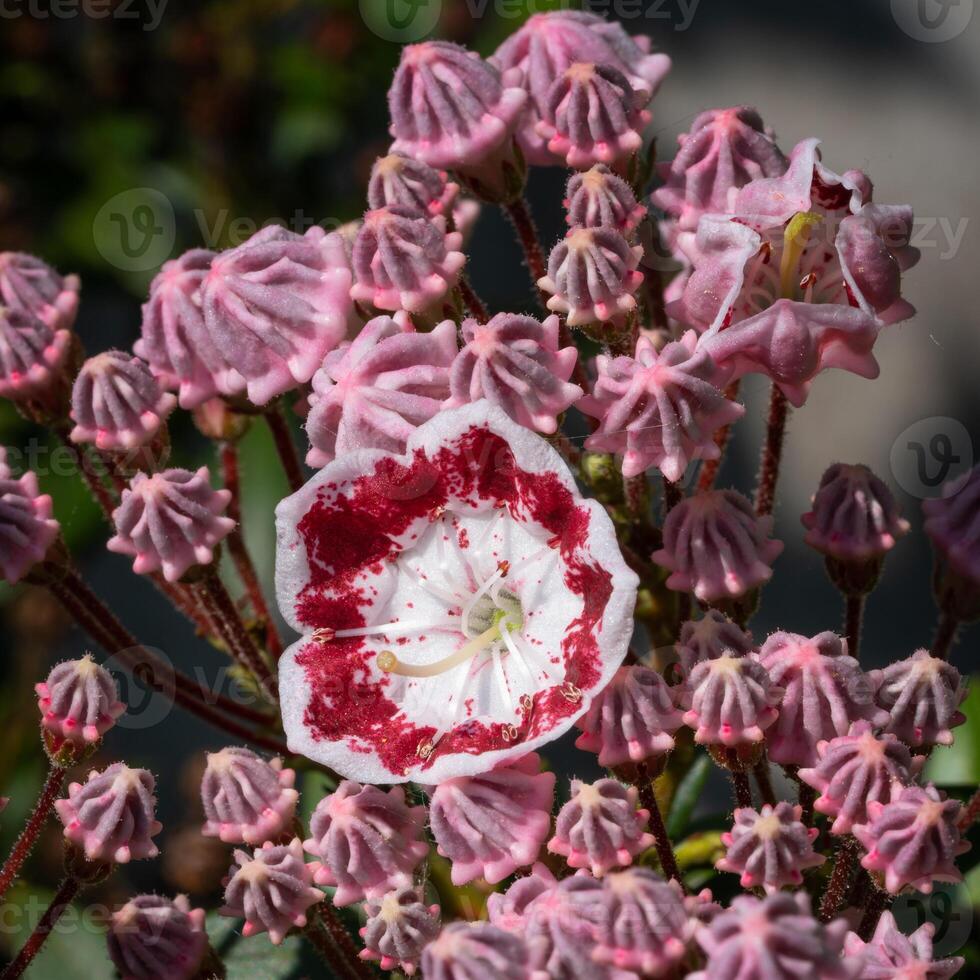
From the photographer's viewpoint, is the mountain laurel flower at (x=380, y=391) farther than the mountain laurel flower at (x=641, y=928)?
Yes

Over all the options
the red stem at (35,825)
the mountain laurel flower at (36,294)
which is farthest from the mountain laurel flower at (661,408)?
the mountain laurel flower at (36,294)

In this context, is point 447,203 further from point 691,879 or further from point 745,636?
point 691,879

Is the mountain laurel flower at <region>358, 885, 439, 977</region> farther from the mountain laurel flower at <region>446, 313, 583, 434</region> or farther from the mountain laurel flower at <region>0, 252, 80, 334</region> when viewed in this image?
the mountain laurel flower at <region>0, 252, 80, 334</region>

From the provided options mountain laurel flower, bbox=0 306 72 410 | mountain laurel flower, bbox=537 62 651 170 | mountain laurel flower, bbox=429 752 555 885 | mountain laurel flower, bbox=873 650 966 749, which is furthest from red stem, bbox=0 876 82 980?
mountain laurel flower, bbox=537 62 651 170

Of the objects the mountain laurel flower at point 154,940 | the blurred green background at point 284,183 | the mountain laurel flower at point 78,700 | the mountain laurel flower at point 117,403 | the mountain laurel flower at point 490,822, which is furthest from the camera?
the blurred green background at point 284,183

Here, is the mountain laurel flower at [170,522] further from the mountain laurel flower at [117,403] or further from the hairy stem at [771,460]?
the hairy stem at [771,460]

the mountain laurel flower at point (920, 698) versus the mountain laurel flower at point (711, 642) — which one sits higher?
the mountain laurel flower at point (920, 698)

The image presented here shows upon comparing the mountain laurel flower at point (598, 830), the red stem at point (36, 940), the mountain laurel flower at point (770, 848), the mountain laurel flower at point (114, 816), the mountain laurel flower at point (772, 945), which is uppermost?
the mountain laurel flower at point (772, 945)
